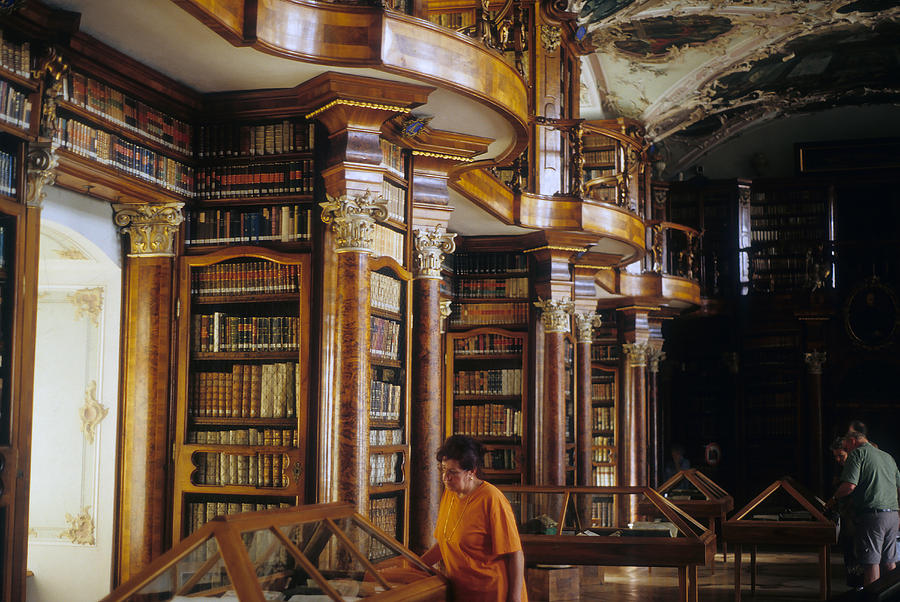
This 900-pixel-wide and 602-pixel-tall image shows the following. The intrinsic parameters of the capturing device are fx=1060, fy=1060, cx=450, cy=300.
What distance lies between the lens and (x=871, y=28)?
1431cm

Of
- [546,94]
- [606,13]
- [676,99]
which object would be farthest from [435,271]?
[676,99]

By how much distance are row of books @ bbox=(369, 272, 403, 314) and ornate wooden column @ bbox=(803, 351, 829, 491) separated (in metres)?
10.5

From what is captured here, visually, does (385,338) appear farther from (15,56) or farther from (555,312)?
(555,312)

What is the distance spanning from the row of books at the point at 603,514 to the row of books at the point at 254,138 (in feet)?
8.83

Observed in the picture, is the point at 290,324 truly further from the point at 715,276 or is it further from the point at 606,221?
the point at 715,276

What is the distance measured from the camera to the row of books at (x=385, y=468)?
6.01 meters

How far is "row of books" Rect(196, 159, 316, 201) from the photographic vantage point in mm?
5887

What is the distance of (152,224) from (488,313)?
486cm

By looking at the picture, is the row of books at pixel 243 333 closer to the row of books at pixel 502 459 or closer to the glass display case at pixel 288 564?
the glass display case at pixel 288 564

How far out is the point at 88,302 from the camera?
6.02 m

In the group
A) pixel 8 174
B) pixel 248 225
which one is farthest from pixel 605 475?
pixel 8 174

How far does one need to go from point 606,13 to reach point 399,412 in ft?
24.8

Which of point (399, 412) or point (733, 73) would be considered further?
point (733, 73)

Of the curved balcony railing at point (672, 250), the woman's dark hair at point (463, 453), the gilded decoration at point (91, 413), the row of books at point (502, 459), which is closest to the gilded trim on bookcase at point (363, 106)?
the gilded decoration at point (91, 413)
